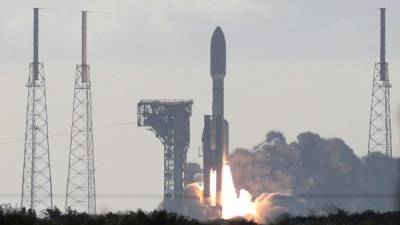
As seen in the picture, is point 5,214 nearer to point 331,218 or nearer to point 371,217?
point 331,218

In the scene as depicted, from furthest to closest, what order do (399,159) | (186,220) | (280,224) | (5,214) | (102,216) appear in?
(280,224), (102,216), (186,220), (5,214), (399,159)

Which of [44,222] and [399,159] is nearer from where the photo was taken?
[399,159]

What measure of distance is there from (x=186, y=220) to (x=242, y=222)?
6.31 metres

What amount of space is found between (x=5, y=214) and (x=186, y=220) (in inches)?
453

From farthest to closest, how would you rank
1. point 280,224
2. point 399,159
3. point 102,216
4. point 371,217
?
point 371,217 → point 280,224 → point 102,216 → point 399,159

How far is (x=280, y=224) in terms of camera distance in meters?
112

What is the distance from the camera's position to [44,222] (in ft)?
306

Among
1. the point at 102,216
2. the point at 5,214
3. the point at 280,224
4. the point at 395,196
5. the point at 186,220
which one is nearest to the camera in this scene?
the point at 395,196

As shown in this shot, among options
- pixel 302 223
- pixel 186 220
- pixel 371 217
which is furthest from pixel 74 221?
pixel 371 217

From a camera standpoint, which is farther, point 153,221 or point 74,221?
point 74,221

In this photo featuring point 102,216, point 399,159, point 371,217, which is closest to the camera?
point 399,159

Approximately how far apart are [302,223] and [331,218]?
273 inches

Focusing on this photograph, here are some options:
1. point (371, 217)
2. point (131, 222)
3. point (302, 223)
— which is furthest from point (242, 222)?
point (371, 217)

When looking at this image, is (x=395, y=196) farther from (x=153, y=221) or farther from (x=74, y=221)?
(x=74, y=221)
